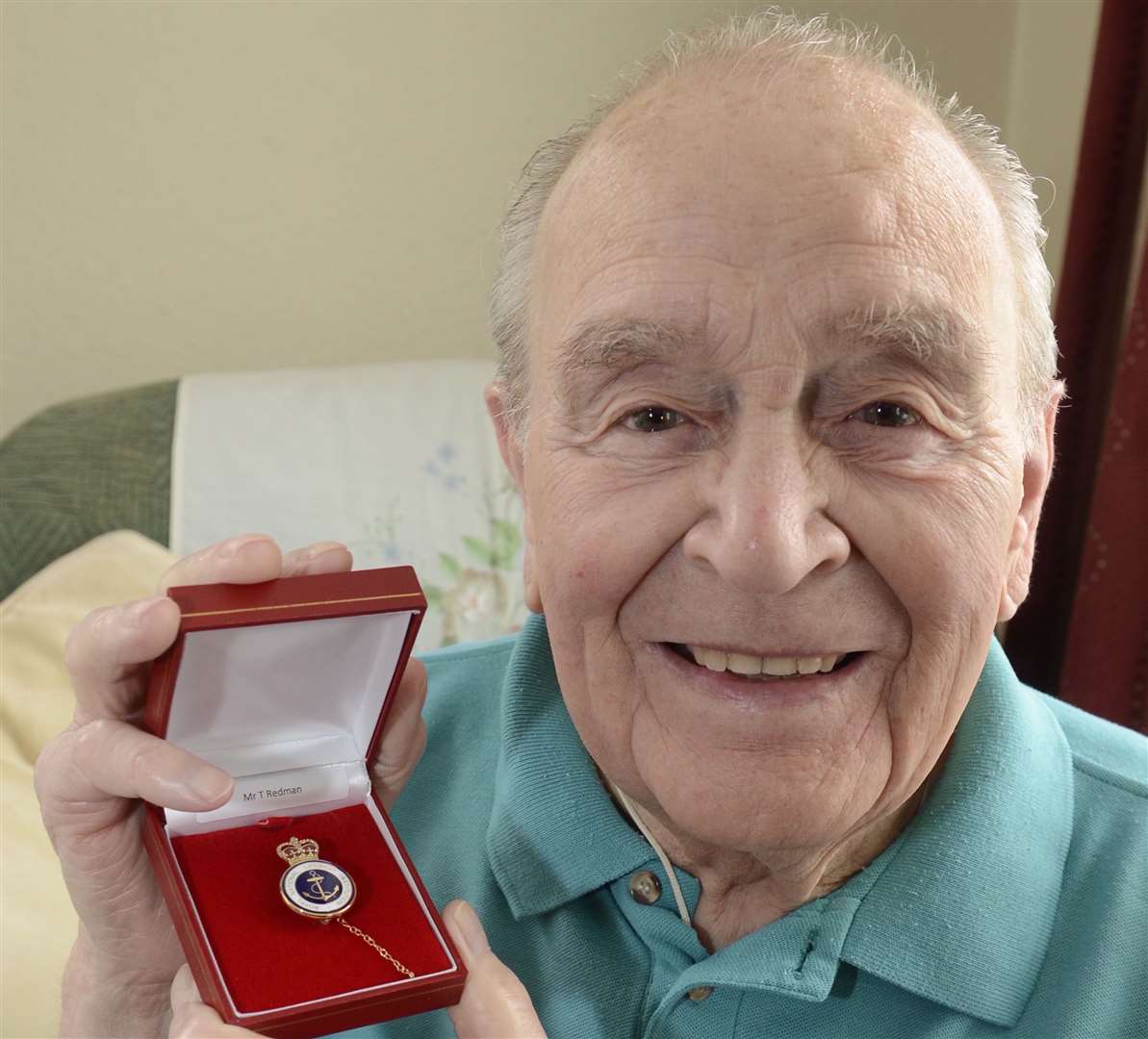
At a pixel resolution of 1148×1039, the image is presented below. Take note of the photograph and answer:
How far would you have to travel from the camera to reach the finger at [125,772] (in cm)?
95

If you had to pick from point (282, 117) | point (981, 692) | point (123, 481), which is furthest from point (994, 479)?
point (282, 117)

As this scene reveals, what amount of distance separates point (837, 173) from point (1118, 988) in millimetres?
617

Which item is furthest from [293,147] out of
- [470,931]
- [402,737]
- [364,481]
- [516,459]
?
[470,931]

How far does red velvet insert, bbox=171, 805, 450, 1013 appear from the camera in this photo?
35.9 inches

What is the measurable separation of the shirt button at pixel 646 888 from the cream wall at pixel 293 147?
4.61 feet

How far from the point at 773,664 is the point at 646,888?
0.28 m

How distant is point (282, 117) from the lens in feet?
7.36

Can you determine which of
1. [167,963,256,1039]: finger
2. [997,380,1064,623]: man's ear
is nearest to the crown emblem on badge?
[167,963,256,1039]: finger

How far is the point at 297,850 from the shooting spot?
1022 millimetres

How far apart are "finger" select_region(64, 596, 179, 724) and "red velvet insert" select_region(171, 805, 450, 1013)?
0.37 feet

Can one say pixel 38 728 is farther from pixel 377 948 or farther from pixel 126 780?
pixel 377 948

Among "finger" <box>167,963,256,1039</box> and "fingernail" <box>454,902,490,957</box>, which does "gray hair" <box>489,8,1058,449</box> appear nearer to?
"fingernail" <box>454,902,490,957</box>

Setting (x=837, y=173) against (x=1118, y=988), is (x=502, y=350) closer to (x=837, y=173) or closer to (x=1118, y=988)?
(x=837, y=173)

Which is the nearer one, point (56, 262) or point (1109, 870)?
point (1109, 870)
